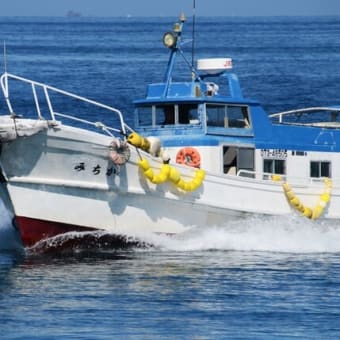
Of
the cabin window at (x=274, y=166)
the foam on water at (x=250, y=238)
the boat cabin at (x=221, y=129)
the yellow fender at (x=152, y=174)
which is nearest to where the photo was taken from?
the yellow fender at (x=152, y=174)

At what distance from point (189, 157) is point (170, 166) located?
108 cm

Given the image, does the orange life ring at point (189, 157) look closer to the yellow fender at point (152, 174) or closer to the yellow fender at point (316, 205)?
the yellow fender at point (152, 174)

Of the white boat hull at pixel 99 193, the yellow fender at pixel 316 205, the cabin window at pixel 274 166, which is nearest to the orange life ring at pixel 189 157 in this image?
the white boat hull at pixel 99 193

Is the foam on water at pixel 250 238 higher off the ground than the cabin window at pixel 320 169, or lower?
lower

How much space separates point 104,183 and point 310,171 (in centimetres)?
481

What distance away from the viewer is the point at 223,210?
25.6m

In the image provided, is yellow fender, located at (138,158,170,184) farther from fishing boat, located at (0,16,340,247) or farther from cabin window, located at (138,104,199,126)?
cabin window, located at (138,104,199,126)

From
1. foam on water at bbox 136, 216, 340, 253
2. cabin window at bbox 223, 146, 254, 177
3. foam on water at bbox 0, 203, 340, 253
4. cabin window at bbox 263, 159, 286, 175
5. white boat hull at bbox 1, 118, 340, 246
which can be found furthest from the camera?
cabin window at bbox 263, 159, 286, 175

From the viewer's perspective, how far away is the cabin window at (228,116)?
26.0 m

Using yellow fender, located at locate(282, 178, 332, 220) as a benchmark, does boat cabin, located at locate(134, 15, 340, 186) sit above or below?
above

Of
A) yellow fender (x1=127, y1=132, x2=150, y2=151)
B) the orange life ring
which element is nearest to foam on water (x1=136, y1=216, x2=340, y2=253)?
the orange life ring

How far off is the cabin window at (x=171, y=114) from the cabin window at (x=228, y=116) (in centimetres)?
30

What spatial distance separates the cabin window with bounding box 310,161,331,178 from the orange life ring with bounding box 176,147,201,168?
2.67 meters

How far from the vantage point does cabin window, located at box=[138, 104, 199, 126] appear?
25906 millimetres
